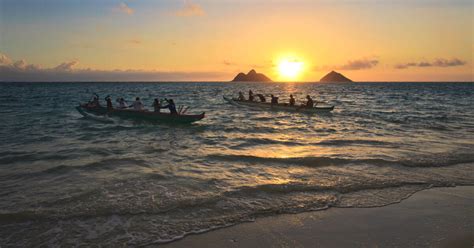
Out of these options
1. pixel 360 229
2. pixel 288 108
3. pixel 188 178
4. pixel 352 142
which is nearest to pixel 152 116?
pixel 352 142

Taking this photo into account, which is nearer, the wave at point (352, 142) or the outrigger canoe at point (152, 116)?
the wave at point (352, 142)

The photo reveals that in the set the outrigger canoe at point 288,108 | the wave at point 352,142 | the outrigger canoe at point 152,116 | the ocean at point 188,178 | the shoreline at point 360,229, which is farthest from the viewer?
the outrigger canoe at point 288,108

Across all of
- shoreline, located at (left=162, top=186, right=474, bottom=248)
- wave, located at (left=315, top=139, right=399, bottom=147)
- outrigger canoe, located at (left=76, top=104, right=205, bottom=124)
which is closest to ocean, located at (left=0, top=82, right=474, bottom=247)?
wave, located at (left=315, top=139, right=399, bottom=147)

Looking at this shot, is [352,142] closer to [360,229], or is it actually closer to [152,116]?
[360,229]

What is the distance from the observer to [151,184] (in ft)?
32.2

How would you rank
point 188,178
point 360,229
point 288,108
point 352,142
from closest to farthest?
1. point 360,229
2. point 188,178
3. point 352,142
4. point 288,108

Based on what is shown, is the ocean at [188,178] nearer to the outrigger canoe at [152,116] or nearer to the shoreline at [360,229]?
the shoreline at [360,229]

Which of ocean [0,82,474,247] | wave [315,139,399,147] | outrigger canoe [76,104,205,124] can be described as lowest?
ocean [0,82,474,247]

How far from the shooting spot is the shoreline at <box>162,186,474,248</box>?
6078 millimetres

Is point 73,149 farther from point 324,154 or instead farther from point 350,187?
point 350,187

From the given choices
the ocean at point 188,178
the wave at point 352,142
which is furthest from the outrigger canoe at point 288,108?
the wave at point 352,142

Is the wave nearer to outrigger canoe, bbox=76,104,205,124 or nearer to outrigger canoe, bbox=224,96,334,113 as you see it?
outrigger canoe, bbox=76,104,205,124

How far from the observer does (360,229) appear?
21.8ft

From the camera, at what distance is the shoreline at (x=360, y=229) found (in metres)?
6.08
